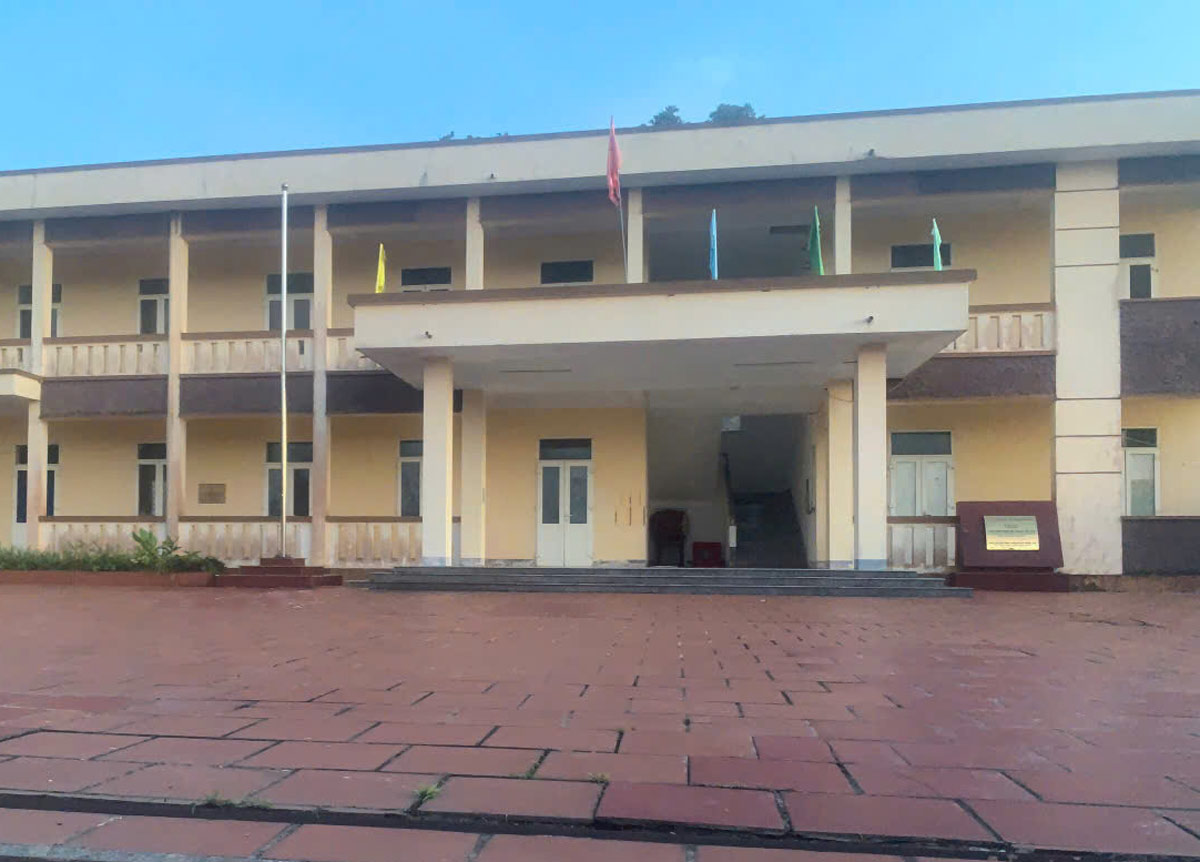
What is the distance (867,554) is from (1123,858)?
362 inches

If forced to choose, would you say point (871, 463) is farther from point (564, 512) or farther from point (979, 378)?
point (564, 512)

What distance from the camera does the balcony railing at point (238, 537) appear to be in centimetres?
1410

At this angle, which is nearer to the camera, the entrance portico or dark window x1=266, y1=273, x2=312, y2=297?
the entrance portico

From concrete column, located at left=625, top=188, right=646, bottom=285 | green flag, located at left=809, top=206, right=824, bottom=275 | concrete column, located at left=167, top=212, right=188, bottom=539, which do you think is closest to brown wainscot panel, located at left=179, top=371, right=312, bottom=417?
concrete column, located at left=167, top=212, right=188, bottom=539

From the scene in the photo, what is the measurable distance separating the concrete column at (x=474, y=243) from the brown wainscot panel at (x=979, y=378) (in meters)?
6.46

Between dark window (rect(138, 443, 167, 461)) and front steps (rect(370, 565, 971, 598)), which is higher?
dark window (rect(138, 443, 167, 461))

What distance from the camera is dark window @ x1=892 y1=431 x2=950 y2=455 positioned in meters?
14.2

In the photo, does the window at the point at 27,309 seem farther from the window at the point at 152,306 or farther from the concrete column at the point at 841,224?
the concrete column at the point at 841,224

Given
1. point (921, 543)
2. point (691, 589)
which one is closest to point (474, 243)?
point (691, 589)

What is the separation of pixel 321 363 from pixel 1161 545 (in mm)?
12687

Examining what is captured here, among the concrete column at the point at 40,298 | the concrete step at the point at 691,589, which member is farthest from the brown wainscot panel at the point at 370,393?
the concrete column at the point at 40,298

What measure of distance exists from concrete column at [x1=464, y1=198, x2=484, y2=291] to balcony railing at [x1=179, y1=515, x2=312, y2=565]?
4722 mm

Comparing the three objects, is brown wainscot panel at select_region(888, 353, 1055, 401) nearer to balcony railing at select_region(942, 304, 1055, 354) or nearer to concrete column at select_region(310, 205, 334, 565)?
balcony railing at select_region(942, 304, 1055, 354)

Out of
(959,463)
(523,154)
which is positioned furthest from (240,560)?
(959,463)
